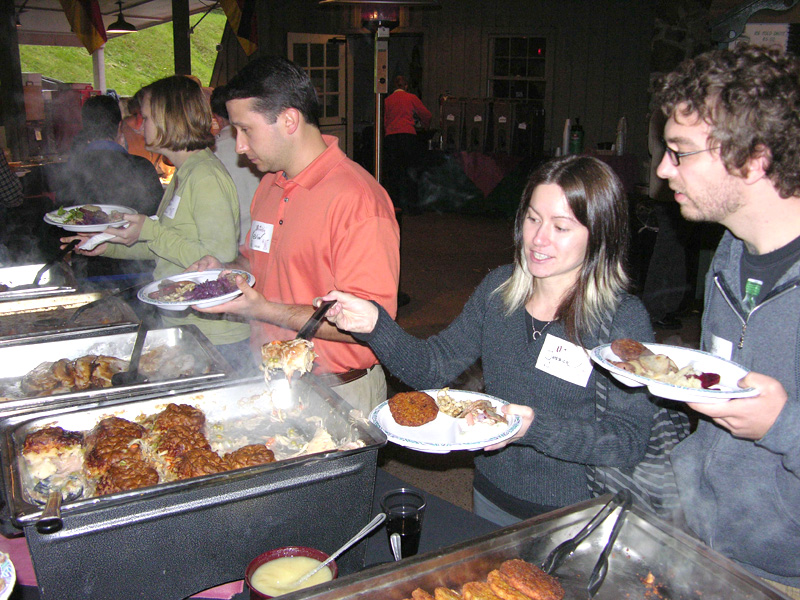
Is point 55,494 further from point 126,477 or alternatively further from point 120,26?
point 120,26

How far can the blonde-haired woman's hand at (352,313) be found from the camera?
1.84 m

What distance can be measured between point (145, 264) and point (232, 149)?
3.66ft

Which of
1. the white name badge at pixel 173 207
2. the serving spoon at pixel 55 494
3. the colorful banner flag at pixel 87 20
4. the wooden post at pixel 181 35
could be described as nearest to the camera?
the serving spoon at pixel 55 494

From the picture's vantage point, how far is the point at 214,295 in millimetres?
2205

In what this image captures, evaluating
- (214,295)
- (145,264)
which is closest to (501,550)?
(214,295)

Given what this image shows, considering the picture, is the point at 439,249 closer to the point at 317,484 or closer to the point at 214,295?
the point at 214,295

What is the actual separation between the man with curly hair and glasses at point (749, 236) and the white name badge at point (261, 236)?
4.78ft

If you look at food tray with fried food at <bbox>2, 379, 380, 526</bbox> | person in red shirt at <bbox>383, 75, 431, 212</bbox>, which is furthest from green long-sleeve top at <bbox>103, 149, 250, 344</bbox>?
person in red shirt at <bbox>383, 75, 431, 212</bbox>

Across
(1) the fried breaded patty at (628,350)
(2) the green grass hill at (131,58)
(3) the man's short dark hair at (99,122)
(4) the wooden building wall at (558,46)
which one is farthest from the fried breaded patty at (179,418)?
(2) the green grass hill at (131,58)

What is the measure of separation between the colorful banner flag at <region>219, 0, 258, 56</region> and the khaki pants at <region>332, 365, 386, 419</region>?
23.5 feet

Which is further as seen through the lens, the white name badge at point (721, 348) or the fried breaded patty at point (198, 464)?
the white name badge at point (721, 348)

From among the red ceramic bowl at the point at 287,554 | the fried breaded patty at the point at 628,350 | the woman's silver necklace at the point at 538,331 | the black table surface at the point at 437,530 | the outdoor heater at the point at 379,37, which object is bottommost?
the black table surface at the point at 437,530

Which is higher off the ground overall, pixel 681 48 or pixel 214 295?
pixel 681 48

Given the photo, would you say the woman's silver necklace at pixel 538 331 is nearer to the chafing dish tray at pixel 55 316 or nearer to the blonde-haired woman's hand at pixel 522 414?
the blonde-haired woman's hand at pixel 522 414
